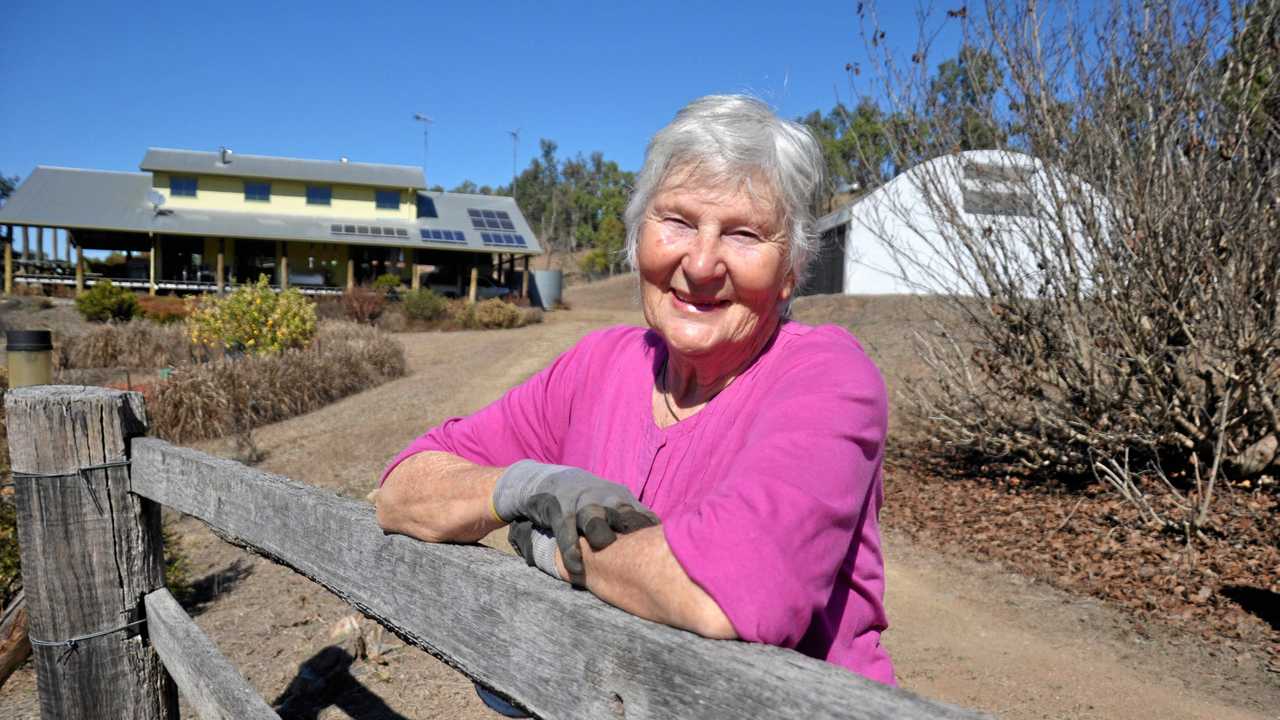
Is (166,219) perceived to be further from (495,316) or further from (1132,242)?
(1132,242)

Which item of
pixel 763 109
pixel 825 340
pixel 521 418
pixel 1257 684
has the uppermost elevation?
pixel 763 109

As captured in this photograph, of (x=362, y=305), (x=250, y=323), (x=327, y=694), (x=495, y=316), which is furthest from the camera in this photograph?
(x=495, y=316)

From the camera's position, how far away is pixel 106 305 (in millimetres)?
20000

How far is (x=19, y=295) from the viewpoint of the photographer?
1008 inches

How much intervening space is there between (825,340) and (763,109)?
1.54 ft

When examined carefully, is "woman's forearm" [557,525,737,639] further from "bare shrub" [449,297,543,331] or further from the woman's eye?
"bare shrub" [449,297,543,331]

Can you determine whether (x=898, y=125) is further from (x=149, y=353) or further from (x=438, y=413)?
(x=149, y=353)

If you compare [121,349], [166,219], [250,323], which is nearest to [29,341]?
[250,323]

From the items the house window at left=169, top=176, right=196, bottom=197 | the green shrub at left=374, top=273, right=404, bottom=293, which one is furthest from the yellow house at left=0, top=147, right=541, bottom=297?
the green shrub at left=374, top=273, right=404, bottom=293

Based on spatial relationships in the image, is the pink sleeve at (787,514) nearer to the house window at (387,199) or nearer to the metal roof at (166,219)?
the metal roof at (166,219)

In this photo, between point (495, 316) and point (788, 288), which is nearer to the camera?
point (788, 288)

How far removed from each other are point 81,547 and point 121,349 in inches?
534

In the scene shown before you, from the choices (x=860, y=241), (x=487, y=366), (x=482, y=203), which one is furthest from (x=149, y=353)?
(x=482, y=203)

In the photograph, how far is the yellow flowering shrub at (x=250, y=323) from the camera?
12.1 meters
